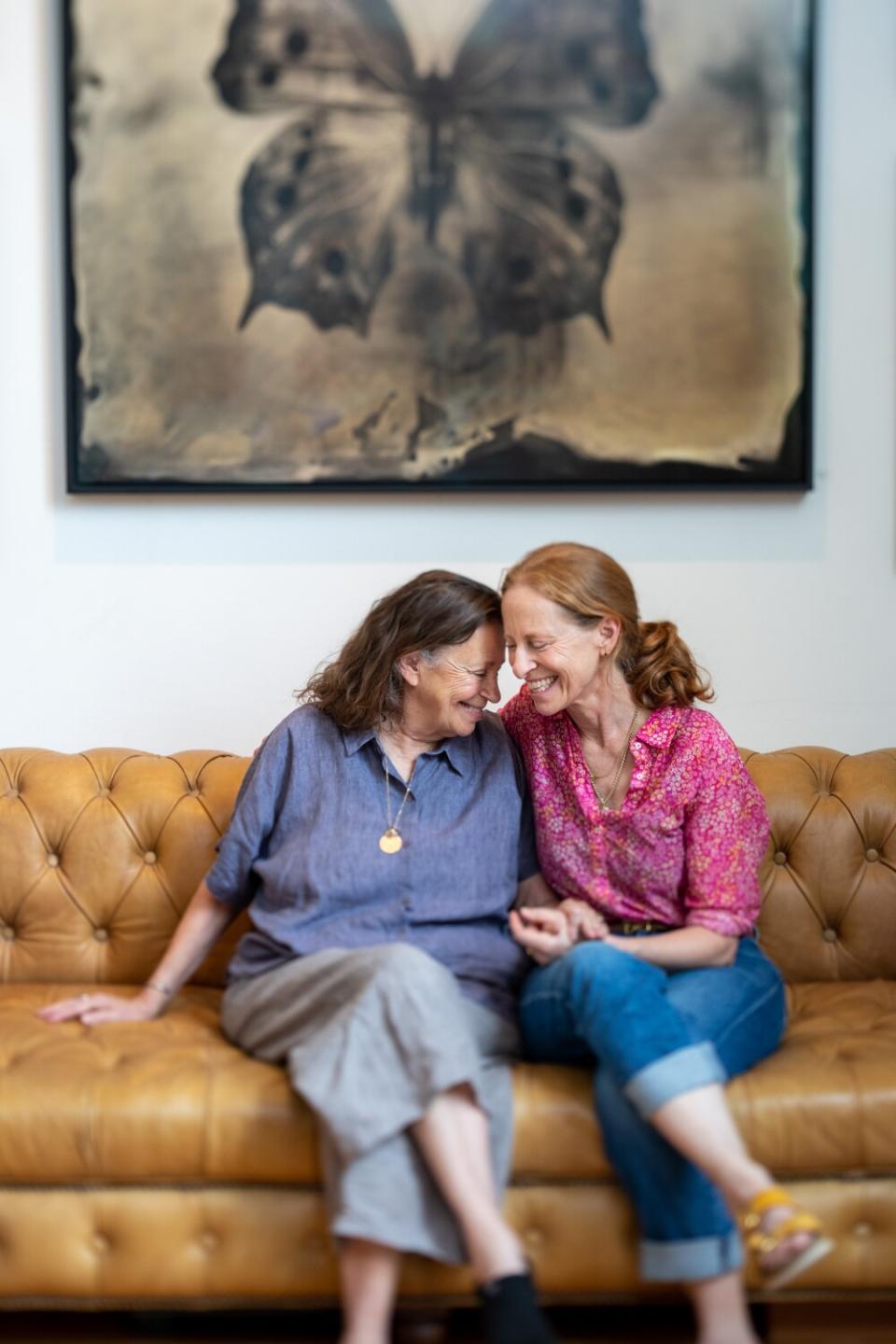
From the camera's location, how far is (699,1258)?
1.71m

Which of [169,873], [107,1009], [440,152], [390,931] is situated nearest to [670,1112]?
[390,931]

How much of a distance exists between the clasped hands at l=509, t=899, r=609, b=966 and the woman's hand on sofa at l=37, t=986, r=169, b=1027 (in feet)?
1.94

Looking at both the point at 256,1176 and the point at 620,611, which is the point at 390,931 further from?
the point at 620,611

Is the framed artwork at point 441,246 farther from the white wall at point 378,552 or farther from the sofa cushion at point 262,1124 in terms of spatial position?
the sofa cushion at point 262,1124

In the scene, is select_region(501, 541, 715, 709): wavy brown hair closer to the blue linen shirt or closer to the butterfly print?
the blue linen shirt

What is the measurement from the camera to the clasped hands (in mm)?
1996

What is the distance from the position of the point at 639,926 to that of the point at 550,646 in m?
0.47

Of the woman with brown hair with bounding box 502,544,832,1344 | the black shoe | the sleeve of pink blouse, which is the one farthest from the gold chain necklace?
the black shoe

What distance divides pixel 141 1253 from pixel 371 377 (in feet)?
5.50

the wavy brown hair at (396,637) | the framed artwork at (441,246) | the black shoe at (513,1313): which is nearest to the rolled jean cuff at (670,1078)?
the black shoe at (513,1313)

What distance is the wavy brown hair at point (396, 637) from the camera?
7.06 feet

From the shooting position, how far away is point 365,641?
2.21 meters

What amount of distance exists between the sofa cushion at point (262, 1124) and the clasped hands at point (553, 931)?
0.19 meters

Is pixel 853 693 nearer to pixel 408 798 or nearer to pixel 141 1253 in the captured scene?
pixel 408 798
